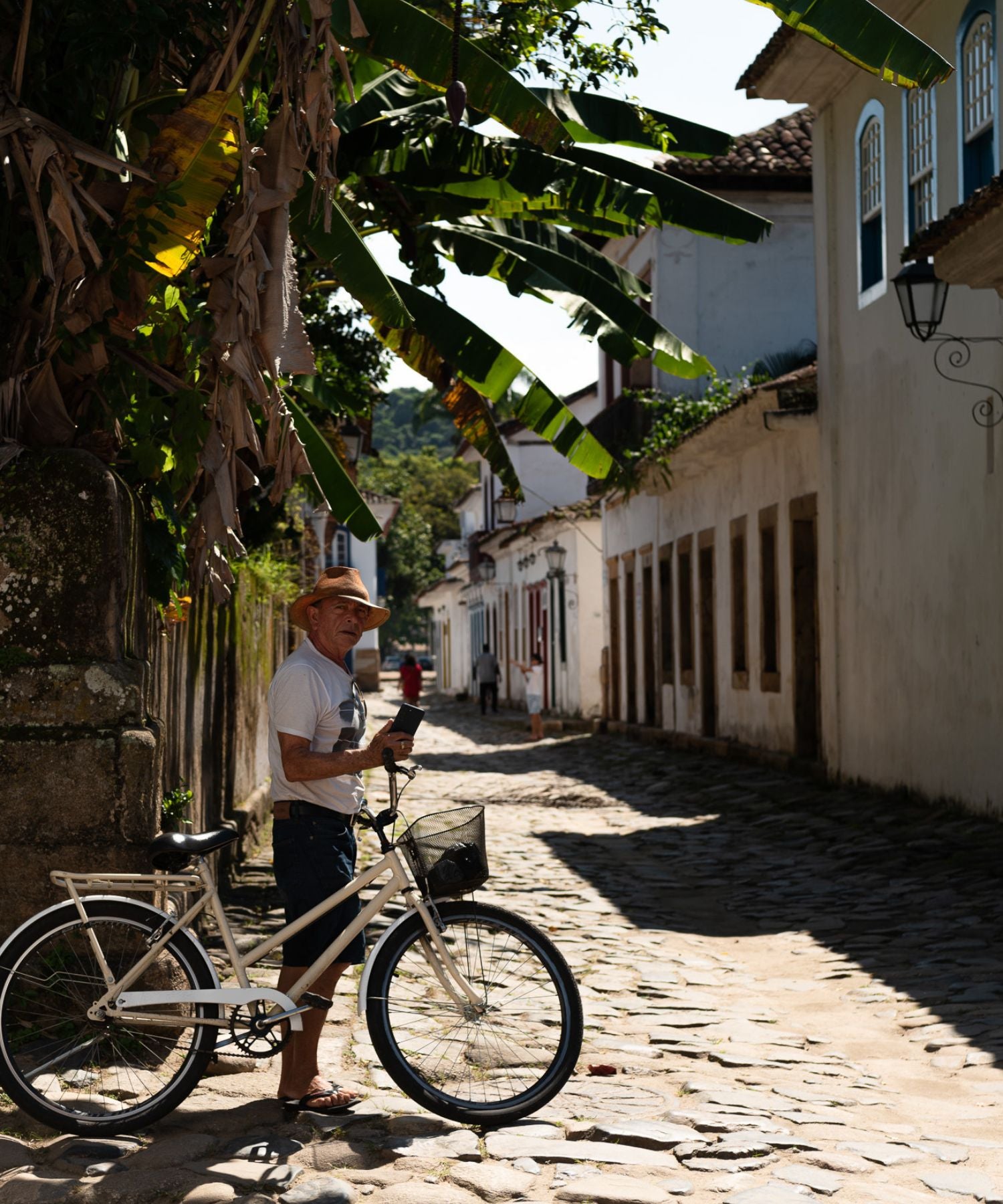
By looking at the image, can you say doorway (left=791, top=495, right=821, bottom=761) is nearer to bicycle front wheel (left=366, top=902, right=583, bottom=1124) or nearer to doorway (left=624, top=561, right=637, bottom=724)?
doorway (left=624, top=561, right=637, bottom=724)

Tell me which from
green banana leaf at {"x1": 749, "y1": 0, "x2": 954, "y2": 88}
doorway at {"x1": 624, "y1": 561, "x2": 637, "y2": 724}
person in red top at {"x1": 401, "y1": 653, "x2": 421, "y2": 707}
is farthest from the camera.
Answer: person in red top at {"x1": 401, "y1": 653, "x2": 421, "y2": 707}

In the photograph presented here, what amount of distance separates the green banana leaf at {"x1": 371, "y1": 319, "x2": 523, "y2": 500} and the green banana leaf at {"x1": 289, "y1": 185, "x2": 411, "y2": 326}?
121 cm

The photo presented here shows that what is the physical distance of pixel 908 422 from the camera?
14.5 meters

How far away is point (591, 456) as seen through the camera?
1048 centimetres

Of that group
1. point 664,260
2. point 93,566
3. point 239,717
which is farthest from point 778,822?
point 664,260

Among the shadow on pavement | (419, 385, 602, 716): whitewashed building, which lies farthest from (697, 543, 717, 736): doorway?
the shadow on pavement

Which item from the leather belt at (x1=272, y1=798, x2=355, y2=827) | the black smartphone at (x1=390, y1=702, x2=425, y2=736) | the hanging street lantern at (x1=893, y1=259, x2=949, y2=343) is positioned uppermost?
the hanging street lantern at (x1=893, y1=259, x2=949, y2=343)

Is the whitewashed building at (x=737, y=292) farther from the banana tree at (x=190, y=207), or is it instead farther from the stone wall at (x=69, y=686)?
the stone wall at (x=69, y=686)

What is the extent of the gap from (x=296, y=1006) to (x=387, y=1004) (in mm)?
286

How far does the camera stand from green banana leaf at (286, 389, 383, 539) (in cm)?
929

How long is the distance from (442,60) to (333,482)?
2.41 metres

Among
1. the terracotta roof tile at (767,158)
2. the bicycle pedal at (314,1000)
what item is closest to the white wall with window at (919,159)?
the terracotta roof tile at (767,158)

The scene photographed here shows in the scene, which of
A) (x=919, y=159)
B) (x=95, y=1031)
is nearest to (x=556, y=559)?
(x=919, y=159)

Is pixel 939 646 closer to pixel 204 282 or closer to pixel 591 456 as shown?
pixel 591 456
